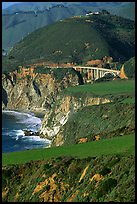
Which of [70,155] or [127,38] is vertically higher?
[127,38]

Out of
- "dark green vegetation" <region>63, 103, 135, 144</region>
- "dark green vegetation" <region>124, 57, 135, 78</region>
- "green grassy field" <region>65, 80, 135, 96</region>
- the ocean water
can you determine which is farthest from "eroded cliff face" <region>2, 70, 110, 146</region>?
"dark green vegetation" <region>63, 103, 135, 144</region>

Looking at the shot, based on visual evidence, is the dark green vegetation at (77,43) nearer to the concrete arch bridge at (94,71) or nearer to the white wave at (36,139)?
the concrete arch bridge at (94,71)

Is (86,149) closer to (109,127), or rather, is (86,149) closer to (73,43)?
(109,127)

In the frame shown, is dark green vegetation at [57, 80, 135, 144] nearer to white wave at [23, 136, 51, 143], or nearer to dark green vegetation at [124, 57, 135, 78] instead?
white wave at [23, 136, 51, 143]

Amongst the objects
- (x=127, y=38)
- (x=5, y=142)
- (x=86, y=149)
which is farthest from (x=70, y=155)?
(x=127, y=38)

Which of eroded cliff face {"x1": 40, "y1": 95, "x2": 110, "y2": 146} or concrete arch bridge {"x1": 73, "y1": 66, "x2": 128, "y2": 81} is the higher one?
concrete arch bridge {"x1": 73, "y1": 66, "x2": 128, "y2": 81}

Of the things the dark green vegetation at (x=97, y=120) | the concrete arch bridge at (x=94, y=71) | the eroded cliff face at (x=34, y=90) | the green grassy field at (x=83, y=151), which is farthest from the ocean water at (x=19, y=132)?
the green grassy field at (x=83, y=151)

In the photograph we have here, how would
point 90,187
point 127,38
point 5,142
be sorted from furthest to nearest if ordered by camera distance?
1. point 127,38
2. point 5,142
3. point 90,187
